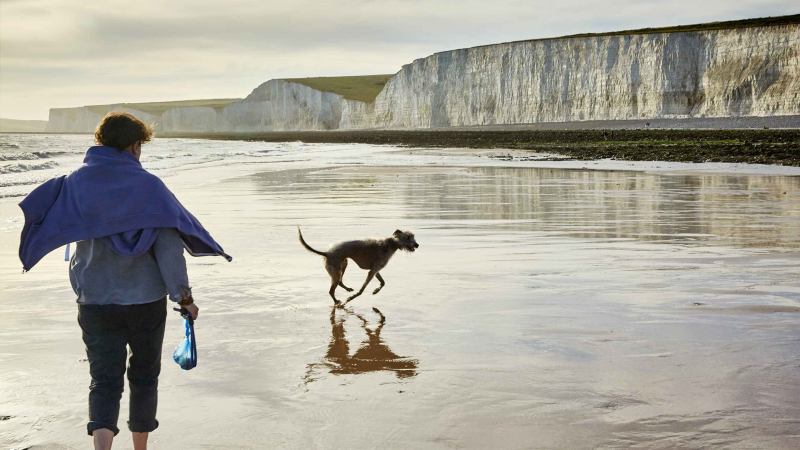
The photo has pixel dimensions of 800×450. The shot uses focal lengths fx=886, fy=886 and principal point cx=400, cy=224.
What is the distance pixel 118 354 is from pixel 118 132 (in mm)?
1102

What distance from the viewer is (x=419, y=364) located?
20.9 feet

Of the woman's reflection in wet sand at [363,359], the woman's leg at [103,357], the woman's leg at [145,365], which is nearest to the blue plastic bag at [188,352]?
the woman's leg at [145,365]

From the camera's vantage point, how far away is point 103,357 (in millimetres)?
4355

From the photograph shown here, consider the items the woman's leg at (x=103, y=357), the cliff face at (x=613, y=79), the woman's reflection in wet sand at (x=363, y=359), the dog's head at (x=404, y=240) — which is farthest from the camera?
the cliff face at (x=613, y=79)

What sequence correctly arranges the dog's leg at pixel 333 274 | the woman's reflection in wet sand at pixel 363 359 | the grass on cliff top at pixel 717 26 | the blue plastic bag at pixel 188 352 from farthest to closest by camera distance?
the grass on cliff top at pixel 717 26, the dog's leg at pixel 333 274, the woman's reflection in wet sand at pixel 363 359, the blue plastic bag at pixel 188 352

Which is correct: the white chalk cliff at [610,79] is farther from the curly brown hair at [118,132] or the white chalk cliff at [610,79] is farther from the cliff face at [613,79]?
the curly brown hair at [118,132]

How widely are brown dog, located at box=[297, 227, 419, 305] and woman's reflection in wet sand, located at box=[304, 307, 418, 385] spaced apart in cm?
131

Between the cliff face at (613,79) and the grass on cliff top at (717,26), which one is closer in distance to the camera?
the cliff face at (613,79)

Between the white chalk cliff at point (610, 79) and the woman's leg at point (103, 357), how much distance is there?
91606 millimetres

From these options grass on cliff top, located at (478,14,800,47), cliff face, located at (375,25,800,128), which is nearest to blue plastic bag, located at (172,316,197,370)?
cliff face, located at (375,25,800,128)

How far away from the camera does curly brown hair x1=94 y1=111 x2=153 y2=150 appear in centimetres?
437

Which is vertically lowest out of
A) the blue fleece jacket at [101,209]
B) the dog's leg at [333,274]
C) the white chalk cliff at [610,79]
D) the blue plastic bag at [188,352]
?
the dog's leg at [333,274]

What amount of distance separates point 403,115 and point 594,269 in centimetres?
13380

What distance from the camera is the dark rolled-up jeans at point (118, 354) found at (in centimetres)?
434
